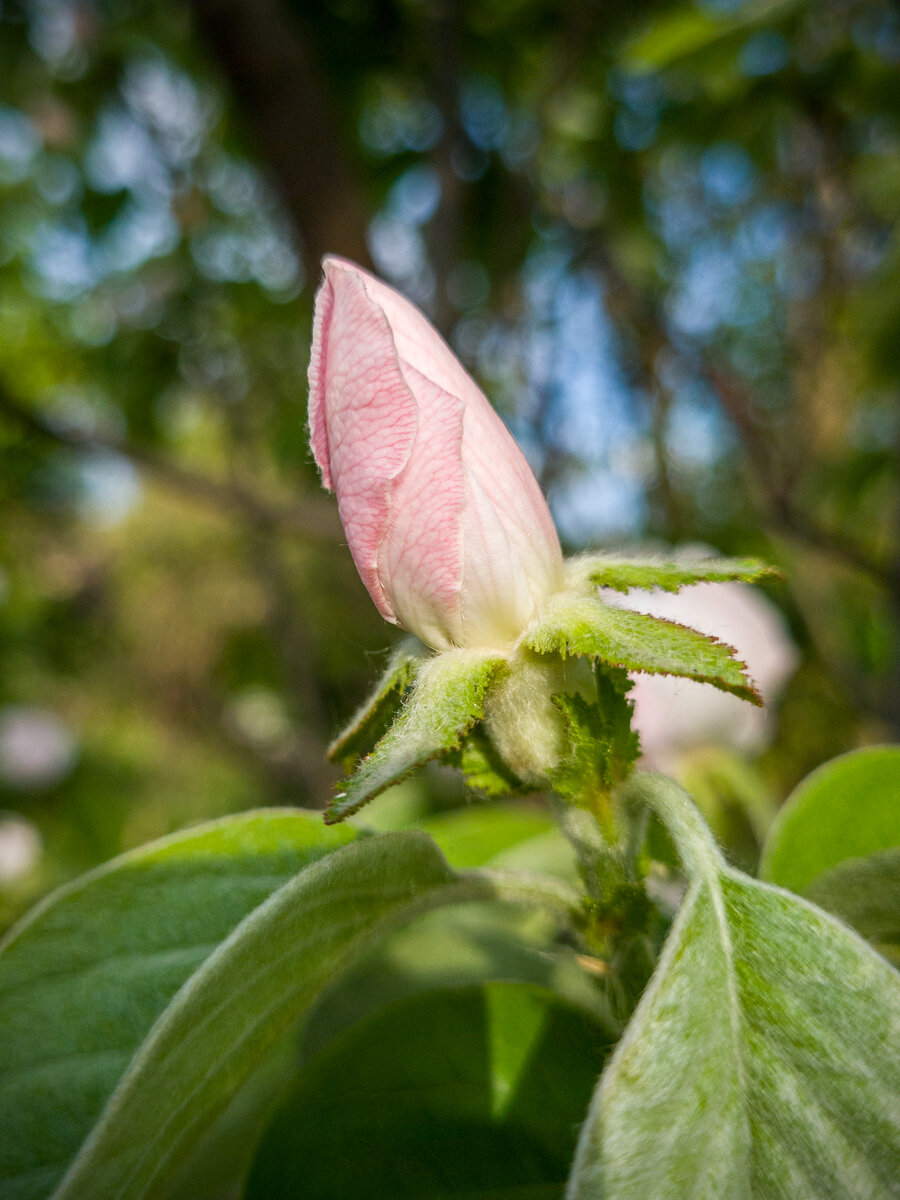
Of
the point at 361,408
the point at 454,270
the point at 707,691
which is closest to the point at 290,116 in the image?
the point at 454,270

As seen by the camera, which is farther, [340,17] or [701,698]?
[340,17]

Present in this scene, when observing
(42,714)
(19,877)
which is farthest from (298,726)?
(42,714)

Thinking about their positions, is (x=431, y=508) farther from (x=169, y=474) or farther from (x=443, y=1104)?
(x=169, y=474)

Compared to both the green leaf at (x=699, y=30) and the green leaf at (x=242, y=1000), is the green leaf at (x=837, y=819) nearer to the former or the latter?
the green leaf at (x=242, y=1000)

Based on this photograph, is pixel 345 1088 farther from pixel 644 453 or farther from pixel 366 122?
pixel 644 453

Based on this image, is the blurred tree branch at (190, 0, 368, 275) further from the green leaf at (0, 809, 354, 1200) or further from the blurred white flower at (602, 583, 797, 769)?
the green leaf at (0, 809, 354, 1200)
